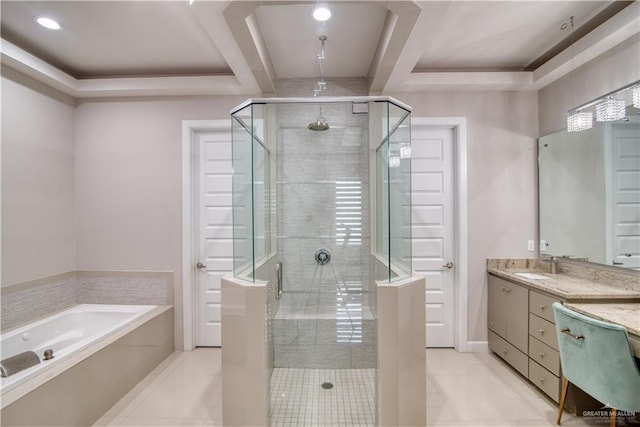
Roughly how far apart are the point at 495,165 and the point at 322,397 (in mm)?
2705

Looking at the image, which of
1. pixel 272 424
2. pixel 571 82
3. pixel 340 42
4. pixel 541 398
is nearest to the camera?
pixel 272 424

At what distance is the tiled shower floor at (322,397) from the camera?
1929mm

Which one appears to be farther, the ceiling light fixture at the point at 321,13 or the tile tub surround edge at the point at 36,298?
the tile tub surround edge at the point at 36,298

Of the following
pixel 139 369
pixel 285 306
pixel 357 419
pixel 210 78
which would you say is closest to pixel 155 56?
pixel 210 78

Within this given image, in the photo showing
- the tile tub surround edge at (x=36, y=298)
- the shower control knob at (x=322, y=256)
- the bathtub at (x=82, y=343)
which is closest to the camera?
the bathtub at (x=82, y=343)

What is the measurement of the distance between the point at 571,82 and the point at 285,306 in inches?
127

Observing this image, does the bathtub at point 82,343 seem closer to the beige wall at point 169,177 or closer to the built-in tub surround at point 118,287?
the built-in tub surround at point 118,287

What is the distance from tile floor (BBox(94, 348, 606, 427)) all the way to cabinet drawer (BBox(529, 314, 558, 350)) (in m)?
0.46

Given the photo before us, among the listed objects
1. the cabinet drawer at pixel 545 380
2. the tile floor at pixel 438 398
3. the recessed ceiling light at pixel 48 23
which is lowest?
the tile floor at pixel 438 398

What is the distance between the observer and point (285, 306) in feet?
7.95

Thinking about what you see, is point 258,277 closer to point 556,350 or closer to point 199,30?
point 199,30

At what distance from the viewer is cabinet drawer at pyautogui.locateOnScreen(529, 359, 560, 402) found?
2.05m

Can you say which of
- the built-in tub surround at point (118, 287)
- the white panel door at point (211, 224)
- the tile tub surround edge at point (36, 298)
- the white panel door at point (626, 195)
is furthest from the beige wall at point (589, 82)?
the tile tub surround edge at point (36, 298)

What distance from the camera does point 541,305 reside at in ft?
7.22
